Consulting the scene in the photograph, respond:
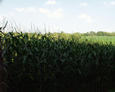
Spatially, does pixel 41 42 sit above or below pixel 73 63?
above

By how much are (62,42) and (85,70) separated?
1.14 meters

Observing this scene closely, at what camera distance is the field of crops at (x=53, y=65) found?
476cm

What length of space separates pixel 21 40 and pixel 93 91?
2.62 metres

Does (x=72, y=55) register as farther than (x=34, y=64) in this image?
Yes

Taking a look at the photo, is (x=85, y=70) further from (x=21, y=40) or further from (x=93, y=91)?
(x=21, y=40)

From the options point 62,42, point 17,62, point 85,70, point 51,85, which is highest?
point 62,42

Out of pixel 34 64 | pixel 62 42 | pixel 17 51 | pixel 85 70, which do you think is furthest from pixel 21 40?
pixel 85 70

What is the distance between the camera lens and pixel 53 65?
4922 mm

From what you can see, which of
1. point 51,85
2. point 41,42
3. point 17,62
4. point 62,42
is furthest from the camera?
point 62,42

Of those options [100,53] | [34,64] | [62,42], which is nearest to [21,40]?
[34,64]

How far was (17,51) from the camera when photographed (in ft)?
15.9

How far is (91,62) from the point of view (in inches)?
217

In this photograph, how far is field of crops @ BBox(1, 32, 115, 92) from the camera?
4.76 meters

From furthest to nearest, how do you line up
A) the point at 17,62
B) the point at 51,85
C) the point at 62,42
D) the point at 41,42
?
the point at 62,42 → the point at 41,42 → the point at 51,85 → the point at 17,62
